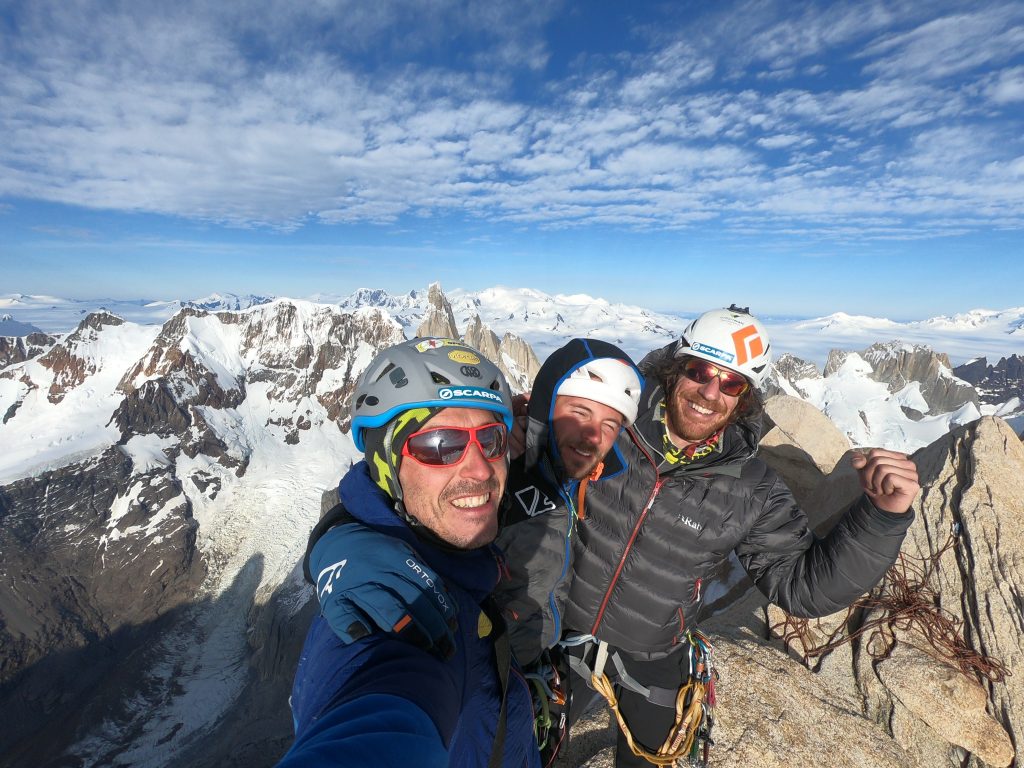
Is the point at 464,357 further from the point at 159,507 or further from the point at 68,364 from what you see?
the point at 68,364

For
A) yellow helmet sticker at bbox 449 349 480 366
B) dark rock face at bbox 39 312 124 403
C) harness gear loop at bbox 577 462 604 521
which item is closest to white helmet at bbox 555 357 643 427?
harness gear loop at bbox 577 462 604 521

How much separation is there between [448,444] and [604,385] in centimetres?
213

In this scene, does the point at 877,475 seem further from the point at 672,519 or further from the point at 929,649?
the point at 929,649

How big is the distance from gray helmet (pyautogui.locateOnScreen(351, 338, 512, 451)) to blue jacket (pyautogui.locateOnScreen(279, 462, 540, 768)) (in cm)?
53

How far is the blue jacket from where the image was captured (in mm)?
2166

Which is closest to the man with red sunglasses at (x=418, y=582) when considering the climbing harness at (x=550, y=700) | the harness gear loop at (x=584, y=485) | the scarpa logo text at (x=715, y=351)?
the climbing harness at (x=550, y=700)

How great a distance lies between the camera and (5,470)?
522ft

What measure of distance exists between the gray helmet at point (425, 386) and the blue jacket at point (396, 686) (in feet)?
1.75

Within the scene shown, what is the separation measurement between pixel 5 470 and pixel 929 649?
239 m

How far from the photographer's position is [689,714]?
19.6 feet

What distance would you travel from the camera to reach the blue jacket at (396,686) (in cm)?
217

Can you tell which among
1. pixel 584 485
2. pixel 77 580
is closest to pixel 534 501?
pixel 584 485

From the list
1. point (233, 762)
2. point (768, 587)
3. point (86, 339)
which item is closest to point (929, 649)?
point (768, 587)

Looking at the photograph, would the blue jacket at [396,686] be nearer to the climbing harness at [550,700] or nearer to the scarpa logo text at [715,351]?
the climbing harness at [550,700]
